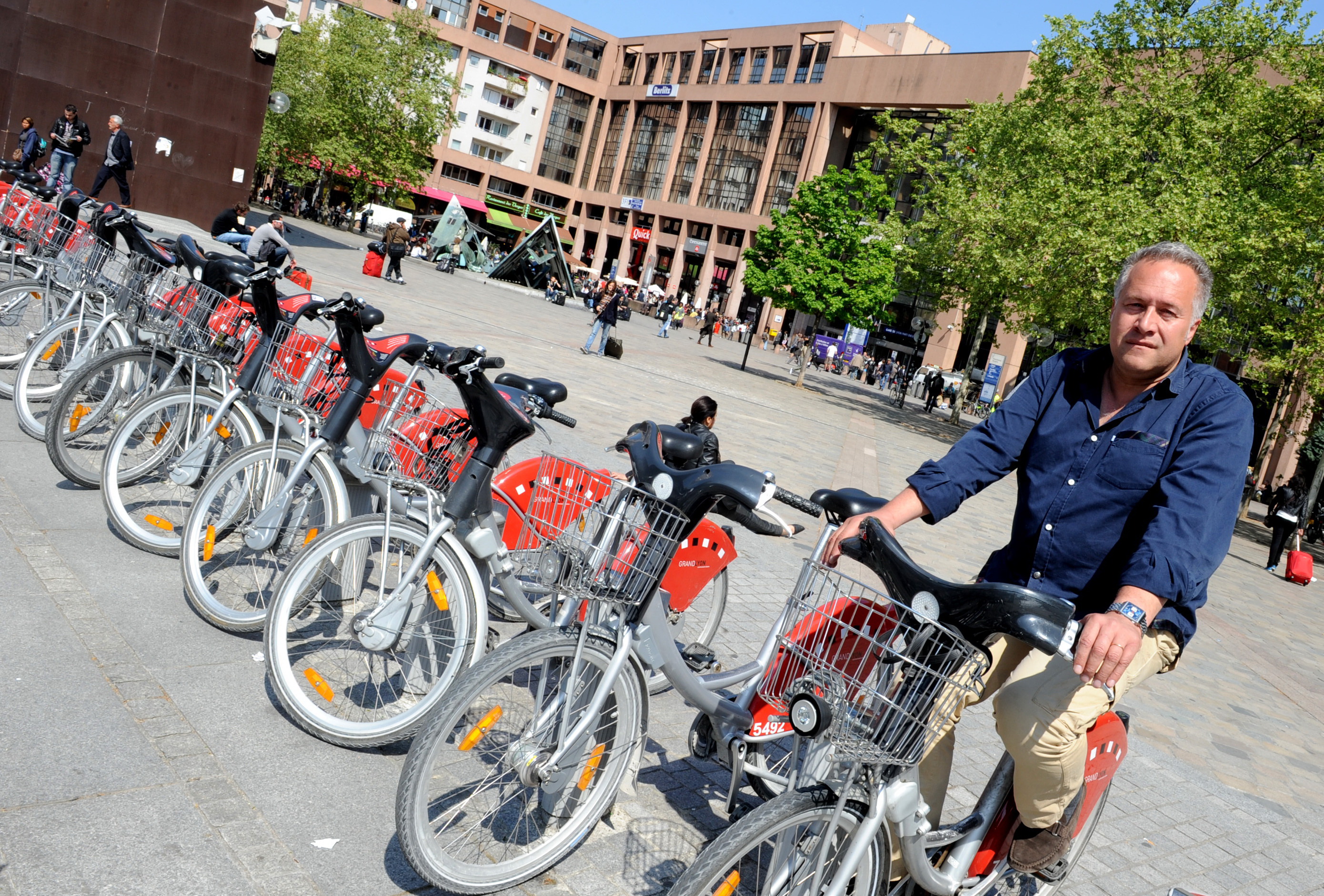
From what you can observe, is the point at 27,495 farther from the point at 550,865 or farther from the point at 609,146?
the point at 609,146

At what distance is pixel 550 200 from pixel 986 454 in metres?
79.4

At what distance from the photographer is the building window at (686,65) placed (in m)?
68.2

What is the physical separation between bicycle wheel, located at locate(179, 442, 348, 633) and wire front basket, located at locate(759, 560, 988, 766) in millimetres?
2093

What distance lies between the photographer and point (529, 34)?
76.6m

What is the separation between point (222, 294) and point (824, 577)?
369cm

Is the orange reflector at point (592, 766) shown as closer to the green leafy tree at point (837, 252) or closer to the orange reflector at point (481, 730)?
the orange reflector at point (481, 730)

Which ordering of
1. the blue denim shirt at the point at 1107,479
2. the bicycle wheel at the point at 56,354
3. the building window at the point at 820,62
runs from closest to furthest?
the blue denim shirt at the point at 1107,479, the bicycle wheel at the point at 56,354, the building window at the point at 820,62

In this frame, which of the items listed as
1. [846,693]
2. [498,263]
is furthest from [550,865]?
[498,263]

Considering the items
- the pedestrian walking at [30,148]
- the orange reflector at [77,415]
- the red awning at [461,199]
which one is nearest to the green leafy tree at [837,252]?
the pedestrian walking at [30,148]

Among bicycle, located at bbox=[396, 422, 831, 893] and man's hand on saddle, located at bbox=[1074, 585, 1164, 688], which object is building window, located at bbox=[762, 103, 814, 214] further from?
man's hand on saddle, located at bbox=[1074, 585, 1164, 688]

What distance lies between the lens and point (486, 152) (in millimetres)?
77500

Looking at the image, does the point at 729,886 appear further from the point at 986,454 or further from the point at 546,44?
the point at 546,44

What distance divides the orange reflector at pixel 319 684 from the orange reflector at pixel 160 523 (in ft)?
4.85

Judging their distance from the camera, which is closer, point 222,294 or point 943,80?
point 222,294
